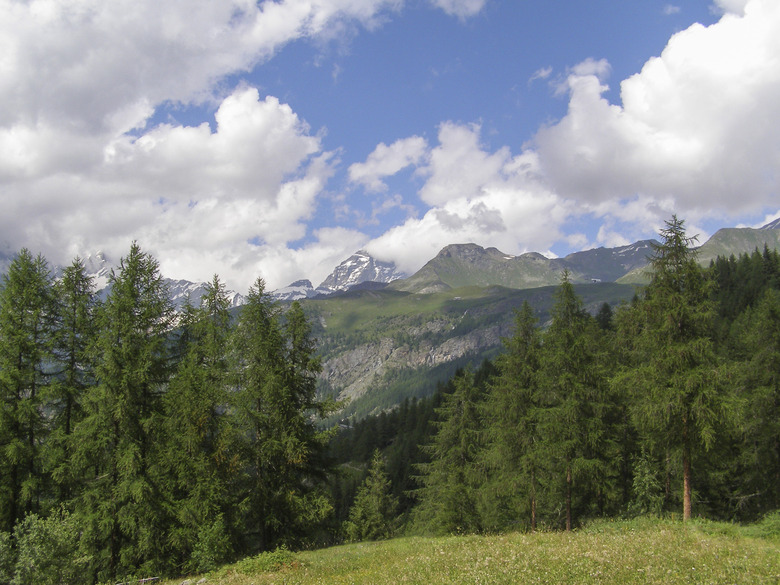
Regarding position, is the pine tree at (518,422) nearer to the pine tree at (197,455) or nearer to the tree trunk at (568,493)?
the tree trunk at (568,493)

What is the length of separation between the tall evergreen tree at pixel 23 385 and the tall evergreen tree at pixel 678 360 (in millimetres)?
25054

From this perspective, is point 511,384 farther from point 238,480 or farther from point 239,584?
point 239,584

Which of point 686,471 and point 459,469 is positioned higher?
point 686,471

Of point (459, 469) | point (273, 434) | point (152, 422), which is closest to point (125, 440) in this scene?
point (152, 422)

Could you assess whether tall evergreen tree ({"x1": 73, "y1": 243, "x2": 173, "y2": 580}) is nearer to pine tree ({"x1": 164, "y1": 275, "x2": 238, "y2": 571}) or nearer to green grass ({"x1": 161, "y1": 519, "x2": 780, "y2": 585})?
pine tree ({"x1": 164, "y1": 275, "x2": 238, "y2": 571})

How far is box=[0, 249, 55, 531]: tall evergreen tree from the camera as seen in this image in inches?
738

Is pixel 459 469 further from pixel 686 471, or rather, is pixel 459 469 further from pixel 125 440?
pixel 125 440

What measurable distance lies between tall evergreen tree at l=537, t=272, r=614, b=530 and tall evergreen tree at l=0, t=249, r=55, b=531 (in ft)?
75.9

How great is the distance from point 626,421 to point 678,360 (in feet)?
33.7

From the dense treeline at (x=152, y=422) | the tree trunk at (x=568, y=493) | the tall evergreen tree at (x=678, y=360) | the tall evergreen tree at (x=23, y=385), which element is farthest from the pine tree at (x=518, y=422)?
the tall evergreen tree at (x=23, y=385)

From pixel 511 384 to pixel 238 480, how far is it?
1532 centimetres

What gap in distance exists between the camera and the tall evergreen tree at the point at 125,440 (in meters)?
17.4

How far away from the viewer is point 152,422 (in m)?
18.4

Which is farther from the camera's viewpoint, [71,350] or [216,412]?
[71,350]
